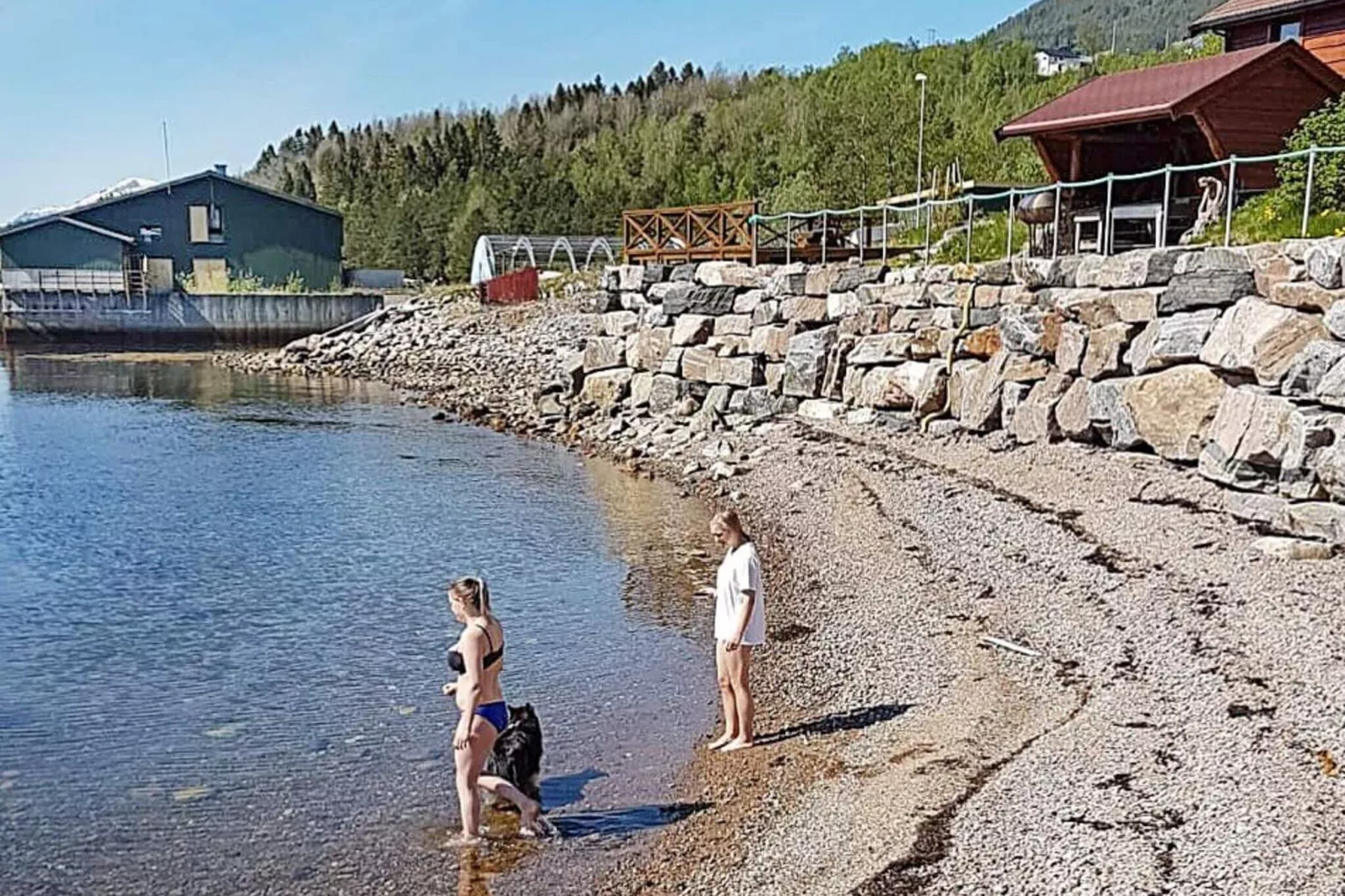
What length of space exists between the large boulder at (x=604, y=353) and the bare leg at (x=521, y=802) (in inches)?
868

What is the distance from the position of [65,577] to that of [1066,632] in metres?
12.8

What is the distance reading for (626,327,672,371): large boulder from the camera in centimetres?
2834

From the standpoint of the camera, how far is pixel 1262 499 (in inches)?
536

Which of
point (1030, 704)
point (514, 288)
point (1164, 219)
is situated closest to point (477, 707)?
point (1030, 704)

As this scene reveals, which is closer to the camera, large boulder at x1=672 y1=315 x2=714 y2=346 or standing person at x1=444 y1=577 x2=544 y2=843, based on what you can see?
standing person at x1=444 y1=577 x2=544 y2=843

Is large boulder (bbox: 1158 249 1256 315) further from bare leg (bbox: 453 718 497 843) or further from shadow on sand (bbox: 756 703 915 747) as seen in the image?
bare leg (bbox: 453 718 497 843)

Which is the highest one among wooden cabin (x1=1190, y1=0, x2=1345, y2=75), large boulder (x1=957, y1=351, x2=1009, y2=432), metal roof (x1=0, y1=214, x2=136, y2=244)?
wooden cabin (x1=1190, y1=0, x2=1345, y2=75)

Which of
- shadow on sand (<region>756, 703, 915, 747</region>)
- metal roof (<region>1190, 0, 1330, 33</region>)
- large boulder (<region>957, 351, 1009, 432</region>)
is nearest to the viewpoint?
shadow on sand (<region>756, 703, 915, 747</region>)

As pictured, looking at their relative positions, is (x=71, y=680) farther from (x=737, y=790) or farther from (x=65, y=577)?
(x=737, y=790)

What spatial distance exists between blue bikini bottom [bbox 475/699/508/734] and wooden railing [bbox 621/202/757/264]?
2110 cm

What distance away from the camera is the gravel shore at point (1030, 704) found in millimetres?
6887

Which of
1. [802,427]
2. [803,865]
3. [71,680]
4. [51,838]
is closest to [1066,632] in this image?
[803,865]

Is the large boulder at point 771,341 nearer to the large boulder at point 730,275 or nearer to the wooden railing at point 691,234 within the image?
the large boulder at point 730,275

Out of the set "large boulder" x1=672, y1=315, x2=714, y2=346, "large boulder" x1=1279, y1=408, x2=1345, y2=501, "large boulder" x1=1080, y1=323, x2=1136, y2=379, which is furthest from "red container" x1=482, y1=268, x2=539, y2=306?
"large boulder" x1=1279, y1=408, x2=1345, y2=501
